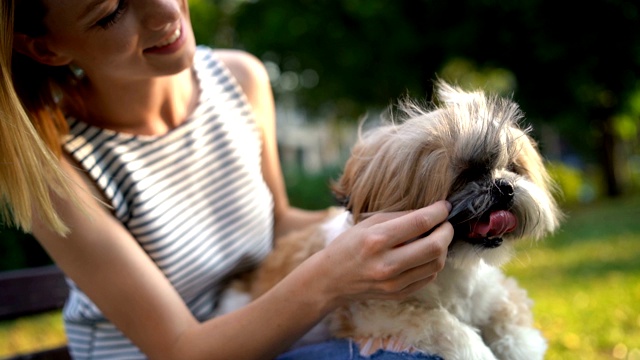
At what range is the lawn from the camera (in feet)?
14.0

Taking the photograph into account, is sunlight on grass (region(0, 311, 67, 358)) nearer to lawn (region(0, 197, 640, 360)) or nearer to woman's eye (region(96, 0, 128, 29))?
lawn (region(0, 197, 640, 360))

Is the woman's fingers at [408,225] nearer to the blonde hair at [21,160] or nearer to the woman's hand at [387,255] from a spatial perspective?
the woman's hand at [387,255]

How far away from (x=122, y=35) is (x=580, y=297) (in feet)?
16.6

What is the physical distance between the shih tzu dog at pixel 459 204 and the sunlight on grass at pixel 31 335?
408 cm

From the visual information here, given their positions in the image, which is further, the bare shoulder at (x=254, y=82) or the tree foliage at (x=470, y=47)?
the tree foliage at (x=470, y=47)

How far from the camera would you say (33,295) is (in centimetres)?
333

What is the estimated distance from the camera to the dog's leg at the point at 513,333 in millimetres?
2314

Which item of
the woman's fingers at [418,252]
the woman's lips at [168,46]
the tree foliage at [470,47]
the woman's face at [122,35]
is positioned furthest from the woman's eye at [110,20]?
the tree foliage at [470,47]

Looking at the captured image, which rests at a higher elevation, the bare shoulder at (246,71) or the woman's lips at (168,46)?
the woman's lips at (168,46)

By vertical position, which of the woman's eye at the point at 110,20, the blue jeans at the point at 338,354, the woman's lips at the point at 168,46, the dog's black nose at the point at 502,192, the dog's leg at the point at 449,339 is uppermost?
the woman's eye at the point at 110,20

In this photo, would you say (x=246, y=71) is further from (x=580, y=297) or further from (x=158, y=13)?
(x=580, y=297)

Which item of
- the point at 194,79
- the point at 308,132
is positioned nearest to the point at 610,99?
the point at 194,79

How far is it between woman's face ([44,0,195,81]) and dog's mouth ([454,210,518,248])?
1127mm

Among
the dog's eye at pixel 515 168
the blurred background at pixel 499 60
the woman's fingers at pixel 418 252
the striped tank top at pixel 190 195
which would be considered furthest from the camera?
the blurred background at pixel 499 60
